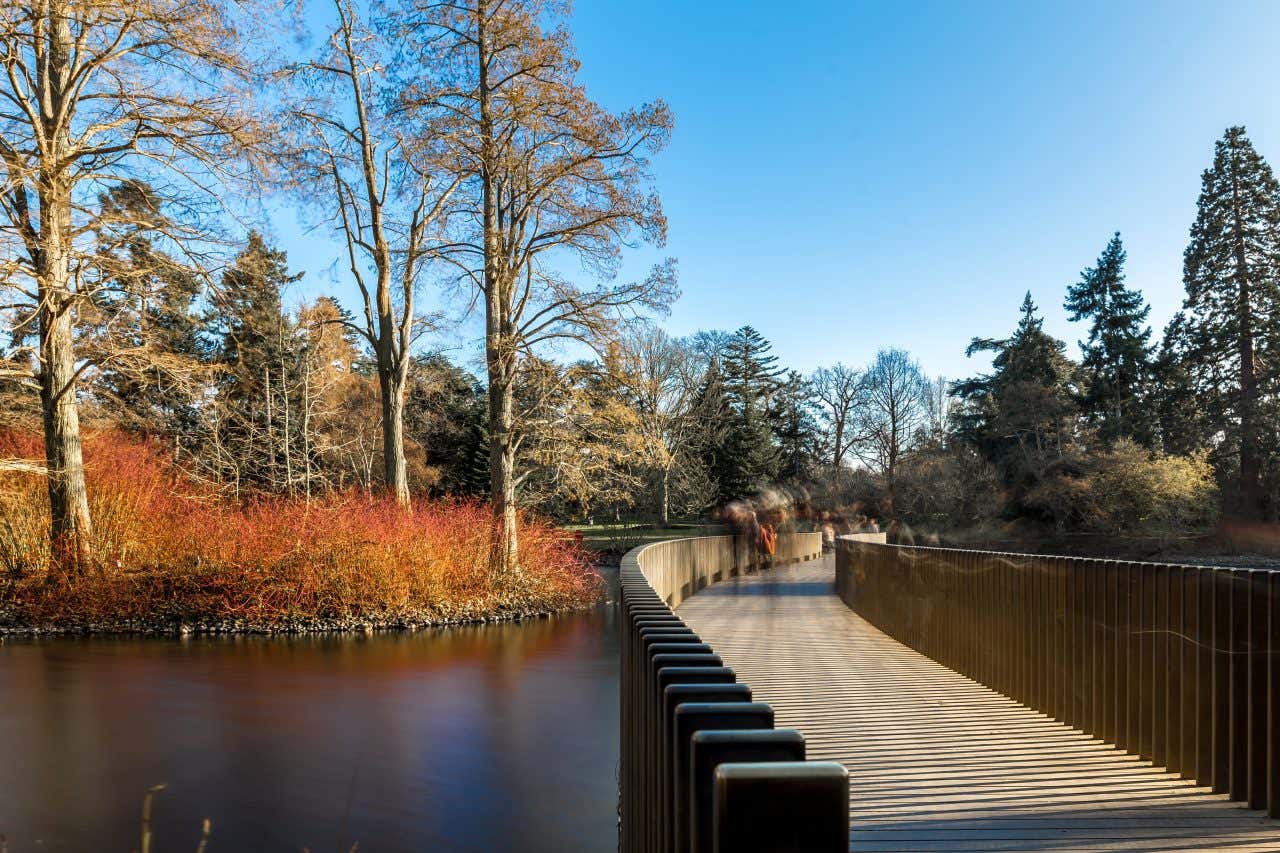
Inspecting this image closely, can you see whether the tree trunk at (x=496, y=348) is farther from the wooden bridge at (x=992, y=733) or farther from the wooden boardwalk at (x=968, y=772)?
the wooden bridge at (x=992, y=733)

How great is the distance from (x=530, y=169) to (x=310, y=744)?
12759 millimetres

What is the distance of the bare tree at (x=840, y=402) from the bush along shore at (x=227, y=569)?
3918 cm

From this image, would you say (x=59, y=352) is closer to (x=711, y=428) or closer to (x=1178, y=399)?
(x=711, y=428)

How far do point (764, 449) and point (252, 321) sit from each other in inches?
1304

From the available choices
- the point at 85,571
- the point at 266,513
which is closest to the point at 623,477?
the point at 266,513

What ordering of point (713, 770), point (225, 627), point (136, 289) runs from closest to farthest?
point (713, 770) → point (136, 289) → point (225, 627)

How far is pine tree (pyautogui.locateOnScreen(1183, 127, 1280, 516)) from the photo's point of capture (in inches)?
1443

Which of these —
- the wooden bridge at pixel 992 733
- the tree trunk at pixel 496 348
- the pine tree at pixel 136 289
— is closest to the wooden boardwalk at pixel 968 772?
the wooden bridge at pixel 992 733

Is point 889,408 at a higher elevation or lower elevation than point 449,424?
higher

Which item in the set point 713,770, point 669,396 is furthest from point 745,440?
point 713,770

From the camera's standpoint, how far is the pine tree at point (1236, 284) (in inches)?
1443

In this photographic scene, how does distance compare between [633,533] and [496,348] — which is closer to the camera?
[496,348]

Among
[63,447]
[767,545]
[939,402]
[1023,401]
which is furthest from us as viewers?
[939,402]

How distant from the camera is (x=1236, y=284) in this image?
3788 cm
